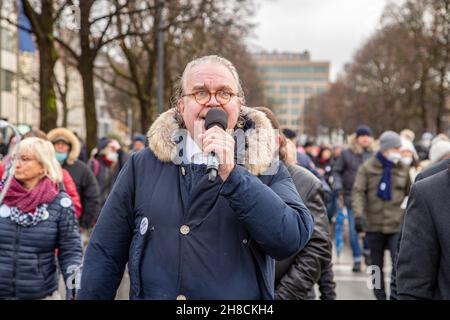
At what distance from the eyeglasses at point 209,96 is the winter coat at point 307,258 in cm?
175

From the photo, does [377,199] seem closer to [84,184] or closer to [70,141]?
[84,184]

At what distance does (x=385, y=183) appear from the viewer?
834 centimetres

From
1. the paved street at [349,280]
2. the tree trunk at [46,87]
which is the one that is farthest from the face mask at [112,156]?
the paved street at [349,280]

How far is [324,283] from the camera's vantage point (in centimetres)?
521

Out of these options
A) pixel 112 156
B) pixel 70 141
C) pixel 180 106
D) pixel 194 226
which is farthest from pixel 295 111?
pixel 194 226

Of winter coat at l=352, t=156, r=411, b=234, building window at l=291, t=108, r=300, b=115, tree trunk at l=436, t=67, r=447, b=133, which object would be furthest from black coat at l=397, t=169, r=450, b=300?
building window at l=291, t=108, r=300, b=115

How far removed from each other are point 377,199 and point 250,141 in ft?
19.8

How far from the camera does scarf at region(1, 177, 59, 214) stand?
415 cm

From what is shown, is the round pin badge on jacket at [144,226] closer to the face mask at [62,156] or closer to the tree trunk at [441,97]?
the face mask at [62,156]

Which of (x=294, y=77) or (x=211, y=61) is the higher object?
(x=294, y=77)

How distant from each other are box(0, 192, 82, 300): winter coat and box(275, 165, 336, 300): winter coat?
48.3 inches

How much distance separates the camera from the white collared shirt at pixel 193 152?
2591 millimetres

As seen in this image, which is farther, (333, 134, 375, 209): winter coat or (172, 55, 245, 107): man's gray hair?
(333, 134, 375, 209): winter coat

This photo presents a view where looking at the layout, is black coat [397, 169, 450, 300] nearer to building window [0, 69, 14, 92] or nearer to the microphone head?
the microphone head
